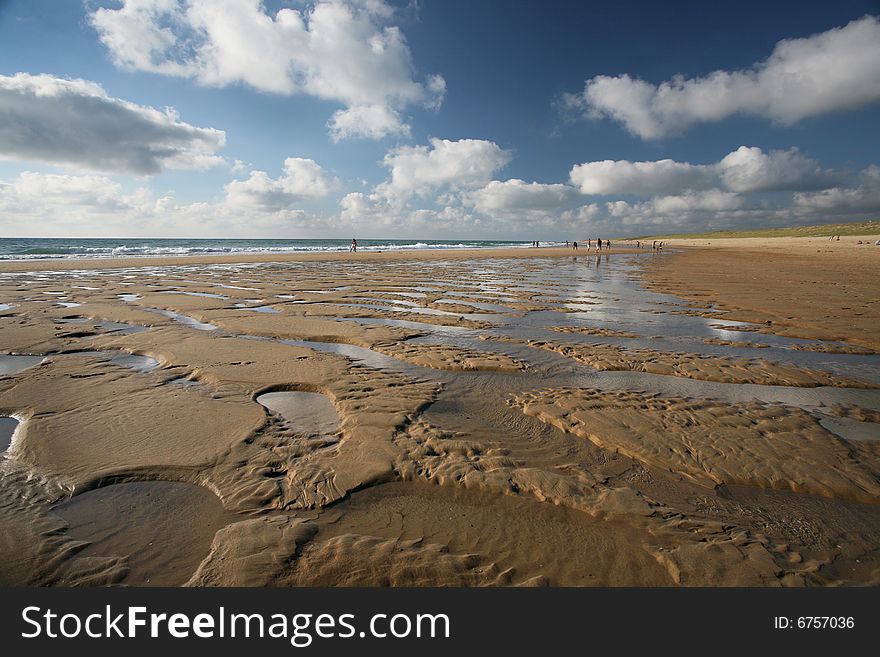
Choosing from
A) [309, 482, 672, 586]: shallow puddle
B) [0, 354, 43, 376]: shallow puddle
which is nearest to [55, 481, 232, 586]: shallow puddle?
[309, 482, 672, 586]: shallow puddle

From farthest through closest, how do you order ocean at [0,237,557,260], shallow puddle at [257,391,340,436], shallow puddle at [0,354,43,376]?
1. ocean at [0,237,557,260]
2. shallow puddle at [0,354,43,376]
3. shallow puddle at [257,391,340,436]

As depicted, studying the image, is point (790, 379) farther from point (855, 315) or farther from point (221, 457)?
point (221, 457)

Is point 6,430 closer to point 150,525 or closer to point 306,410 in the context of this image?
point 150,525

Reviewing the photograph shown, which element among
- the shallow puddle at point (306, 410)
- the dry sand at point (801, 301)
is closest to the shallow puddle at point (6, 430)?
the shallow puddle at point (306, 410)

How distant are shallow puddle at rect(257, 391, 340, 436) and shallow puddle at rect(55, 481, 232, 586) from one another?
1.28 metres

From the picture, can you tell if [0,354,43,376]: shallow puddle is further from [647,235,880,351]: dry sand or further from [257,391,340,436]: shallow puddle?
[647,235,880,351]: dry sand

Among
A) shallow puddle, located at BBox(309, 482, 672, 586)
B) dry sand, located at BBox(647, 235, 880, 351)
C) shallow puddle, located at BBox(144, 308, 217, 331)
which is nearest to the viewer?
shallow puddle, located at BBox(309, 482, 672, 586)

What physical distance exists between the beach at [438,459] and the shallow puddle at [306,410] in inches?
1.6

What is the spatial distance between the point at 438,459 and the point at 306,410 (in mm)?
2034

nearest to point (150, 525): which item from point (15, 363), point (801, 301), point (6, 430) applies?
point (6, 430)

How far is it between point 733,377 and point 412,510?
5.52 m

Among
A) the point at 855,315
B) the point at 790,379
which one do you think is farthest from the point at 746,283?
the point at 790,379

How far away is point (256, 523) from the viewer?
282 cm

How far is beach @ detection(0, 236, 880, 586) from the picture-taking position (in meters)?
2.51
